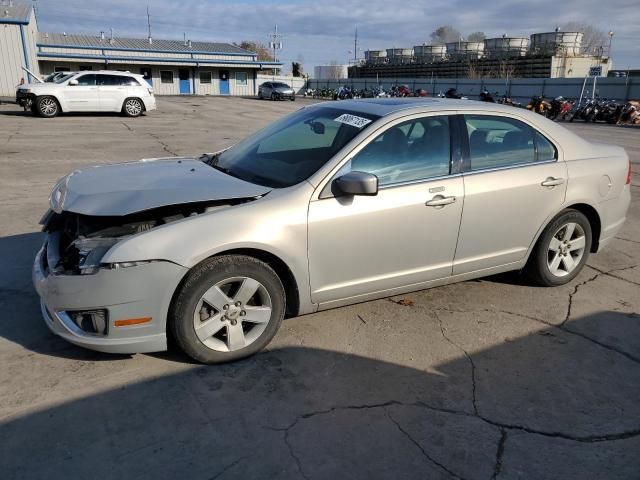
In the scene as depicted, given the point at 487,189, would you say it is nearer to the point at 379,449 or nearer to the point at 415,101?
the point at 415,101

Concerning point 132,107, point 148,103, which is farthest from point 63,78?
point 148,103

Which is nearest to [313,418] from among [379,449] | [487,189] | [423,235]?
[379,449]

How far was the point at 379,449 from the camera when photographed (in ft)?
8.66

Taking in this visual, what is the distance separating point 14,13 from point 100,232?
37941 millimetres

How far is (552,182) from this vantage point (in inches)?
169

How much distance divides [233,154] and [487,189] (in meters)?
2.10

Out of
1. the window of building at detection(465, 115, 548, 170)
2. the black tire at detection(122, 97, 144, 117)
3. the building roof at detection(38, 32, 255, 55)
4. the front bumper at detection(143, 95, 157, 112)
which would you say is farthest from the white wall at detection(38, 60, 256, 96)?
the window of building at detection(465, 115, 548, 170)

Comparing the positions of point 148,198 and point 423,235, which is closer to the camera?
point 148,198

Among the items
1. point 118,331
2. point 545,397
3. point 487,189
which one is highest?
point 487,189

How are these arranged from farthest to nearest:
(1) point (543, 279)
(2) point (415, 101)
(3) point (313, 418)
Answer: (1) point (543, 279)
(2) point (415, 101)
(3) point (313, 418)

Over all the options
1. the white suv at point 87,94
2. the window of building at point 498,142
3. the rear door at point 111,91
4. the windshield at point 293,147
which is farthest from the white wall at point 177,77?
Answer: the window of building at point 498,142

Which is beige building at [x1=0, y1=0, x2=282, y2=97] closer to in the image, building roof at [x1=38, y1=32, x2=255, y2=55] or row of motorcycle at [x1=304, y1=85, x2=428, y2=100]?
building roof at [x1=38, y1=32, x2=255, y2=55]

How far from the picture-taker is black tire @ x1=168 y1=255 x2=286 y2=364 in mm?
3111

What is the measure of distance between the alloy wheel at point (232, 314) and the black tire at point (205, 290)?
1.0 inches
